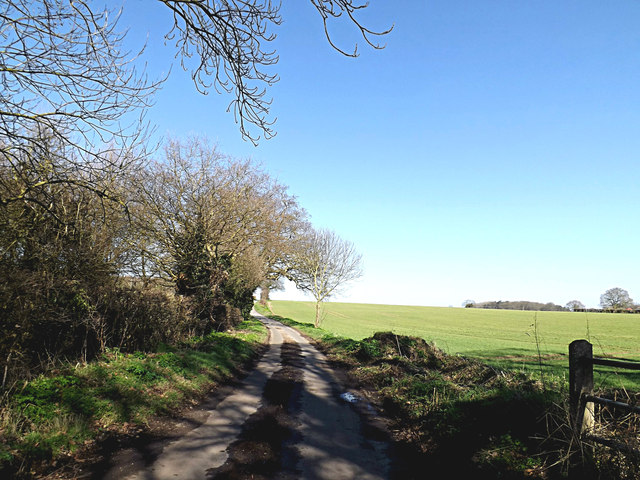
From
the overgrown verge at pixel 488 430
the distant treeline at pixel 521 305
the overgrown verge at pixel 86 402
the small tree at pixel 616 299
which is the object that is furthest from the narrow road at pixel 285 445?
the distant treeline at pixel 521 305

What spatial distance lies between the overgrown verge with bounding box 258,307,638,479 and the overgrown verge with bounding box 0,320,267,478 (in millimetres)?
4552

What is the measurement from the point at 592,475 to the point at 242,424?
205 inches

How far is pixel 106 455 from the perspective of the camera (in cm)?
508

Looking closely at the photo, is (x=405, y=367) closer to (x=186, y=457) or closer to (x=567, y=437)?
(x=567, y=437)

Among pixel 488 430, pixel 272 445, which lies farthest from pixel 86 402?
pixel 488 430

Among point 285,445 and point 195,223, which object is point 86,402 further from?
point 195,223

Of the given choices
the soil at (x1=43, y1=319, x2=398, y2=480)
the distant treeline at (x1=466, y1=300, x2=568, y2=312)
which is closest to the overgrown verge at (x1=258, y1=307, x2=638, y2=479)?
the soil at (x1=43, y1=319, x2=398, y2=480)

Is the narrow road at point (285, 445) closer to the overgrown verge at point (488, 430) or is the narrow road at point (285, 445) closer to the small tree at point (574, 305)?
the overgrown verge at point (488, 430)

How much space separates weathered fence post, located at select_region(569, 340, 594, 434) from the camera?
175 inches

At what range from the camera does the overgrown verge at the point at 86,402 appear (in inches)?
184

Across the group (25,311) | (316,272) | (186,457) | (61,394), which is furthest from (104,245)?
(316,272)

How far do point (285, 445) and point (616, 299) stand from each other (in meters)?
115

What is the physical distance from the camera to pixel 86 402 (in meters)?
5.98

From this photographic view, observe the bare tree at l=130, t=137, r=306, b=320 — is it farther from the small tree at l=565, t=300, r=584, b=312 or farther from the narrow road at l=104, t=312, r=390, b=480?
the small tree at l=565, t=300, r=584, b=312
